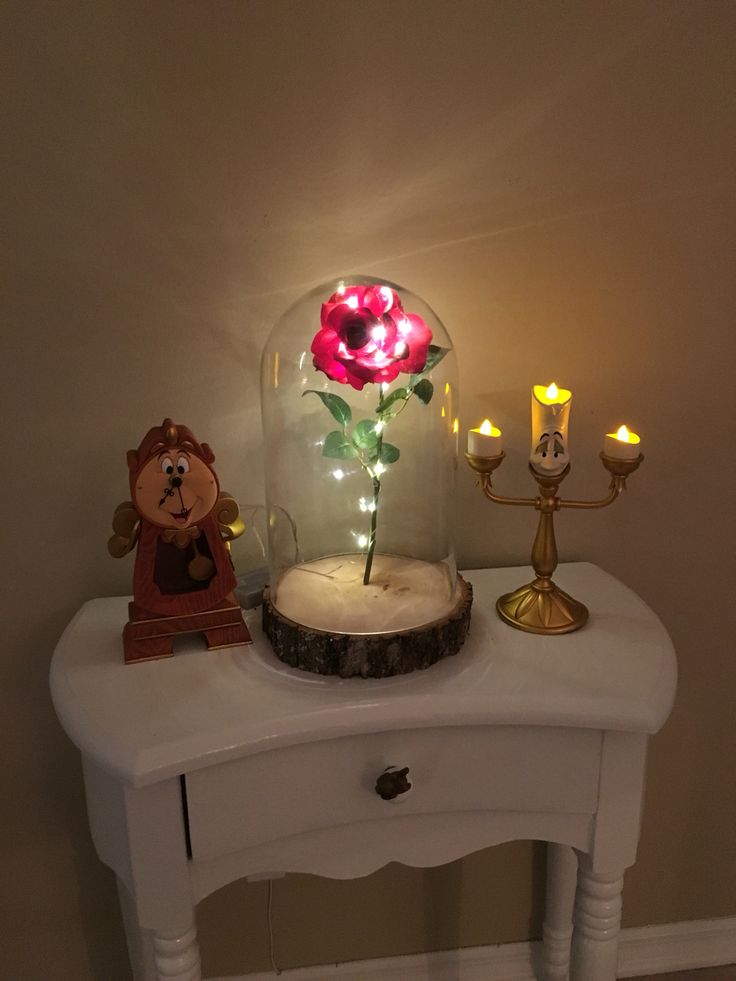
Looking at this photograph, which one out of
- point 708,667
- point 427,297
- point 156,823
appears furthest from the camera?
point 708,667

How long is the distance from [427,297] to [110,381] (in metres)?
0.40

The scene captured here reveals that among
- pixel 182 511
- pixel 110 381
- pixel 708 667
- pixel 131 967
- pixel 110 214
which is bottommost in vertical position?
pixel 131 967

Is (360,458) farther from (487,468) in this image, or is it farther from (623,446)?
(623,446)

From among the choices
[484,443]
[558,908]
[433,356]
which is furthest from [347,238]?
[558,908]

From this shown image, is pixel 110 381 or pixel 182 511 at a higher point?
pixel 110 381

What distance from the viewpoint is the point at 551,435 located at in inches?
35.9

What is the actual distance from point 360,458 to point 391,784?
14.0 inches

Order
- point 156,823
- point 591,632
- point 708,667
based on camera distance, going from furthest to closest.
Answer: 1. point 708,667
2. point 591,632
3. point 156,823

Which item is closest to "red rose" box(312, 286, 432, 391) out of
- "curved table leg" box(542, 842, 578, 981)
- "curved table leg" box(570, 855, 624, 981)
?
"curved table leg" box(570, 855, 624, 981)

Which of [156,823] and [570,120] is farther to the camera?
[570,120]

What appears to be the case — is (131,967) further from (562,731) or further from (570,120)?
(570,120)

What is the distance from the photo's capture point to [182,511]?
840mm

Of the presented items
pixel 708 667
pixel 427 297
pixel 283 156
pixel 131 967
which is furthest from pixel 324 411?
pixel 131 967

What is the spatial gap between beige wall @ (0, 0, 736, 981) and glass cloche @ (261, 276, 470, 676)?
0.21ft
